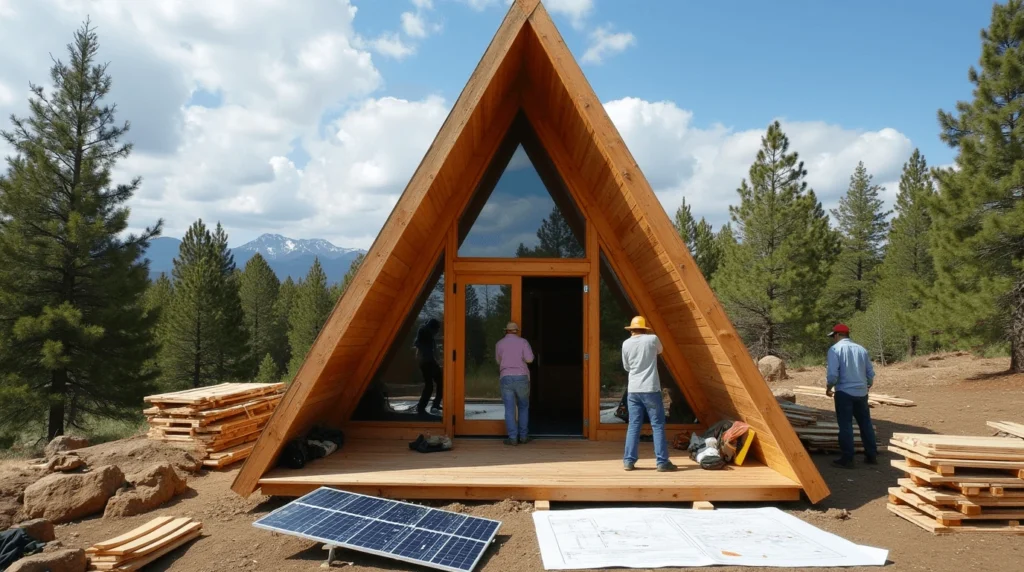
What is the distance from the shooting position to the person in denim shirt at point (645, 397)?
217 inches

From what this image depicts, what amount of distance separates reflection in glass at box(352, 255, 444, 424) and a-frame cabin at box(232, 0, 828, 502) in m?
0.02

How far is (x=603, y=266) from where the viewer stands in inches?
274

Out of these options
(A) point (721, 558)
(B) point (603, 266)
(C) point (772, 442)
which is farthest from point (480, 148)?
(A) point (721, 558)

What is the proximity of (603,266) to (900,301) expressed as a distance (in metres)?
22.7

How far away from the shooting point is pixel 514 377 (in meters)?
6.54

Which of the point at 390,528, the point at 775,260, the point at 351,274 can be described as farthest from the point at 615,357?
the point at 775,260

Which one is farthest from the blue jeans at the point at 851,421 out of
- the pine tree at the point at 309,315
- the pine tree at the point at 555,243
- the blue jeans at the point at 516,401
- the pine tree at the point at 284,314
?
the pine tree at the point at 284,314

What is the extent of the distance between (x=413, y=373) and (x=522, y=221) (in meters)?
2.40

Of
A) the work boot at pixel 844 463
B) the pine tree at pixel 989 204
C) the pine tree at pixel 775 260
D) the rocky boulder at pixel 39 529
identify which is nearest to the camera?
the rocky boulder at pixel 39 529

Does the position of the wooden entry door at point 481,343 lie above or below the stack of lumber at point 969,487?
above

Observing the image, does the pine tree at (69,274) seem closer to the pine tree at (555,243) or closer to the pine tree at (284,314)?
the pine tree at (555,243)

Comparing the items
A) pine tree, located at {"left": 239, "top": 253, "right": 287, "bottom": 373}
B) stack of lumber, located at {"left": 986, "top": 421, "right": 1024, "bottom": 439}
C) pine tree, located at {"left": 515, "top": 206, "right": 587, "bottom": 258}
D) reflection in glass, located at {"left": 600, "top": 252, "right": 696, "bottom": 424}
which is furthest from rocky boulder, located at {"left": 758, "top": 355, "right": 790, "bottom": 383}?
pine tree, located at {"left": 239, "top": 253, "right": 287, "bottom": 373}

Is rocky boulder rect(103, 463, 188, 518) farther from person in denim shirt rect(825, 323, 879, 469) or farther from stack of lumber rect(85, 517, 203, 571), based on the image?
person in denim shirt rect(825, 323, 879, 469)

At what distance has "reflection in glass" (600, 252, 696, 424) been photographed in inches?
269
